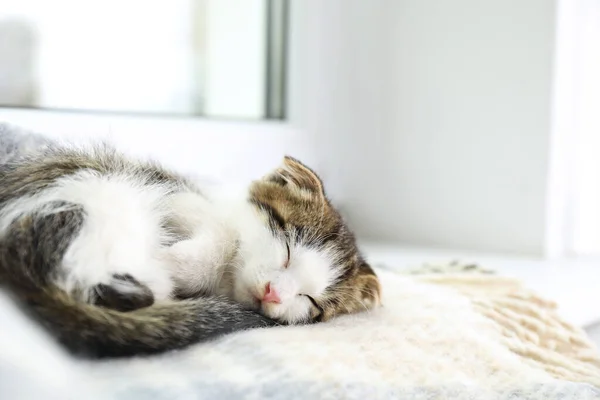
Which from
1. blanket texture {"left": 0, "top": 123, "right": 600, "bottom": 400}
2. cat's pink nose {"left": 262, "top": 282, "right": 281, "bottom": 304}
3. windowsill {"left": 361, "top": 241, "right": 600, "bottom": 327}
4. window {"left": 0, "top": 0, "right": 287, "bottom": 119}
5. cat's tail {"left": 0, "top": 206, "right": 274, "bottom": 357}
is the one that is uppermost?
window {"left": 0, "top": 0, "right": 287, "bottom": 119}

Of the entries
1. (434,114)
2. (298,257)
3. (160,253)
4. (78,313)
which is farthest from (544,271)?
(78,313)

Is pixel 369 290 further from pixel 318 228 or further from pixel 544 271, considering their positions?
pixel 544 271

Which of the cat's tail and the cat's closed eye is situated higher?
the cat's tail

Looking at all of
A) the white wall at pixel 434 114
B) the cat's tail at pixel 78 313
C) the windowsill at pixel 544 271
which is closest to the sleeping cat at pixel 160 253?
the cat's tail at pixel 78 313

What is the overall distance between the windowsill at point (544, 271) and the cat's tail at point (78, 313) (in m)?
0.74

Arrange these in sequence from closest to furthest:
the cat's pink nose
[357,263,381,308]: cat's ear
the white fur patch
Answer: the white fur patch, the cat's pink nose, [357,263,381,308]: cat's ear

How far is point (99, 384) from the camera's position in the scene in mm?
531

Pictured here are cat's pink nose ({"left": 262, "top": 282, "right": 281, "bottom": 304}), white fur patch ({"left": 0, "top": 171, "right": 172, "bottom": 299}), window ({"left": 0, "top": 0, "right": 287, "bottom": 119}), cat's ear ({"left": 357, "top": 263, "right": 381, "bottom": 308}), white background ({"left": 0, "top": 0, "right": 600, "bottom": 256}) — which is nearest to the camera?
white fur patch ({"left": 0, "top": 171, "right": 172, "bottom": 299})

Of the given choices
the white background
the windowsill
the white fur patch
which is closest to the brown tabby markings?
the white fur patch

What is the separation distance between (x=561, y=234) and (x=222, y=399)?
1466 mm

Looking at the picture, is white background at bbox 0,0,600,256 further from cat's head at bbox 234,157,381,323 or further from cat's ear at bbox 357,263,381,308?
cat's ear at bbox 357,263,381,308

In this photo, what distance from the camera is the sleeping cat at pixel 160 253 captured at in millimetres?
605

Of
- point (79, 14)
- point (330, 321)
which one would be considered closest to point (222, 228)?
point (330, 321)

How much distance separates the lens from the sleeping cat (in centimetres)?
60
